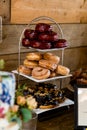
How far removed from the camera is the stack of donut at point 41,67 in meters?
1.22

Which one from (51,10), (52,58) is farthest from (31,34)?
(51,10)

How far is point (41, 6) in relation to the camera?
1.54 metres

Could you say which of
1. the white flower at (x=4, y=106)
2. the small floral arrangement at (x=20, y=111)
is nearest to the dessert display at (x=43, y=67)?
the small floral arrangement at (x=20, y=111)

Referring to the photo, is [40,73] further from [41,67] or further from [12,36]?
[12,36]

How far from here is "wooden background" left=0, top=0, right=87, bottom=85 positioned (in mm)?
1397

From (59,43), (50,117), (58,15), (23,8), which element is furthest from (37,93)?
(58,15)

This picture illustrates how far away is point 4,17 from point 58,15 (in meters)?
0.41

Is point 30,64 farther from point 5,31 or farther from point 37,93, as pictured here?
point 5,31

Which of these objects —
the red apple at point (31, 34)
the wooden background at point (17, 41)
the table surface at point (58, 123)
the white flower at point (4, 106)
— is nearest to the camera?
the white flower at point (4, 106)

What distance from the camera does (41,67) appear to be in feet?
4.12

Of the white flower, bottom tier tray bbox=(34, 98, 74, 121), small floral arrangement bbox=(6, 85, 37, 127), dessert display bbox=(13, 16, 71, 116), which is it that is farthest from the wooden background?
the white flower

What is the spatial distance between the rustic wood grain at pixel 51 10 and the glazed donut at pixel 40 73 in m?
0.35

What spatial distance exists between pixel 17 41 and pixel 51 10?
31 centimetres

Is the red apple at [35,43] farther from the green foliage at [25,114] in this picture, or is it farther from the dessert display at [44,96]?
the green foliage at [25,114]
